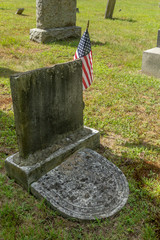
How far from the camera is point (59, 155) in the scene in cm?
277

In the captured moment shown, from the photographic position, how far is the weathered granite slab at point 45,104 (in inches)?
92.3

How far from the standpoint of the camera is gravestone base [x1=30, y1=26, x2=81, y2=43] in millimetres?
7371

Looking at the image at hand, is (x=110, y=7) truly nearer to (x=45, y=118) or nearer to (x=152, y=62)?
(x=152, y=62)

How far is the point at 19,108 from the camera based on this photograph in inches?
92.4

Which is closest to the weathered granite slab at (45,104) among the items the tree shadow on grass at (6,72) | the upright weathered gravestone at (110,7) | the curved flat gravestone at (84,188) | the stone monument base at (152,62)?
the curved flat gravestone at (84,188)

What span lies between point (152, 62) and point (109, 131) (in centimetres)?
279

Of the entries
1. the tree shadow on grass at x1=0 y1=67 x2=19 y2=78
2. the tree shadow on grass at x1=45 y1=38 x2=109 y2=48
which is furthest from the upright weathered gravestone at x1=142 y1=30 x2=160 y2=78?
the tree shadow on grass at x1=0 y1=67 x2=19 y2=78

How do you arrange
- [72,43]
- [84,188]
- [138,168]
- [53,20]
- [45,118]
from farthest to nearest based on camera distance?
[72,43]
[53,20]
[138,168]
[45,118]
[84,188]

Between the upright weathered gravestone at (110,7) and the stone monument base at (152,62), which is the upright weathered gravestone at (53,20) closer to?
the stone monument base at (152,62)

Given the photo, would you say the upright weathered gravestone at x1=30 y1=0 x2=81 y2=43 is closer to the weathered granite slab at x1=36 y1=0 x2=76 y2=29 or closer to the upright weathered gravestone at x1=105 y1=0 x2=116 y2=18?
the weathered granite slab at x1=36 y1=0 x2=76 y2=29

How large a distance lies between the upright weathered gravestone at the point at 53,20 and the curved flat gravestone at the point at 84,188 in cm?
554

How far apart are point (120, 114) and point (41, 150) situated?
6.24 ft

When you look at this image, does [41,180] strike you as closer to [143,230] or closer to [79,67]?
[143,230]

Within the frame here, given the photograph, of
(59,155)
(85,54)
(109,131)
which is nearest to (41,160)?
(59,155)
